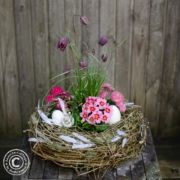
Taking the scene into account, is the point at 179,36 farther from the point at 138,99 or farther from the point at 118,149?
the point at 118,149

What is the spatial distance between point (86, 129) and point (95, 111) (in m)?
0.11

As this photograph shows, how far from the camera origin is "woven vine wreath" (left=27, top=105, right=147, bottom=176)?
152 cm

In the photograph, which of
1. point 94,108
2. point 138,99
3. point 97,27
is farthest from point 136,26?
point 94,108

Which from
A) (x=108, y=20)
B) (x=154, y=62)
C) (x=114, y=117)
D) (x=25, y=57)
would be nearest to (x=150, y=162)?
(x=114, y=117)

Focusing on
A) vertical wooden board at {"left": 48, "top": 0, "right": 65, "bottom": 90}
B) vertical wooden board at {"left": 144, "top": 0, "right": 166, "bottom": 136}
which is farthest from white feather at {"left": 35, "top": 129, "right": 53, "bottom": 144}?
vertical wooden board at {"left": 144, "top": 0, "right": 166, "bottom": 136}

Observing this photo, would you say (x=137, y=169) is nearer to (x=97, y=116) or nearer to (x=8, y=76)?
Answer: (x=97, y=116)

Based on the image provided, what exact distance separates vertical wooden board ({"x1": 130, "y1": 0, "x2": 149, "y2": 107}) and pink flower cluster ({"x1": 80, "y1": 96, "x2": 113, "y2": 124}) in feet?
2.85

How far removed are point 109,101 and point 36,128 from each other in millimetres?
418

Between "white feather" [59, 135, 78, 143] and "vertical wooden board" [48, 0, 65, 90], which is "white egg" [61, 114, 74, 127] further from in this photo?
"vertical wooden board" [48, 0, 65, 90]

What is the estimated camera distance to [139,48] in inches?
95.3

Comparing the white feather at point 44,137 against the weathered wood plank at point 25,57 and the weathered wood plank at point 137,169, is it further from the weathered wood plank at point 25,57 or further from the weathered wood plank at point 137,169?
the weathered wood plank at point 25,57

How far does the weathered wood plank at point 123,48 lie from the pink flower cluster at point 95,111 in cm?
82

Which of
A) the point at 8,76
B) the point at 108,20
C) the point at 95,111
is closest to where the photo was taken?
the point at 95,111

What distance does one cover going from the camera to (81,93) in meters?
1.76
